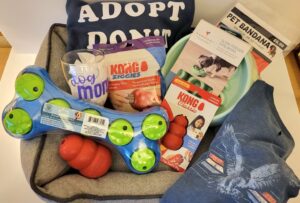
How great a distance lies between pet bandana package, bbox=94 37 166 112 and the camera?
2.39ft

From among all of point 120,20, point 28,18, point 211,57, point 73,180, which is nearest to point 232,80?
point 211,57

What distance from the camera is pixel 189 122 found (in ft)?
2.40

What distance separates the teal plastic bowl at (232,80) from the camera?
753 millimetres

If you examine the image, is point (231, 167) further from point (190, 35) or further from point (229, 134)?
point (190, 35)

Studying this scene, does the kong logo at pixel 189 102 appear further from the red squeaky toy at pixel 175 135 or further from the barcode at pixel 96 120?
the barcode at pixel 96 120

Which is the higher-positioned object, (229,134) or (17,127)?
(229,134)

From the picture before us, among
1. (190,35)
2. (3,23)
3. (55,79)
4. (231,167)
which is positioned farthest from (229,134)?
(3,23)

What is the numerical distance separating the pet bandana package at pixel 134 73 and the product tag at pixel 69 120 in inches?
4.7

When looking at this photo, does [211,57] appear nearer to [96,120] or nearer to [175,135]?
[175,135]

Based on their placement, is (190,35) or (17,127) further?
(190,35)

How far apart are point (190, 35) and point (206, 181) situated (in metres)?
0.37

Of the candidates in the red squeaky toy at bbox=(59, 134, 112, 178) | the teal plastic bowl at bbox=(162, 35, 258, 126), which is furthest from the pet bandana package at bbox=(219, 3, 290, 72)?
the red squeaky toy at bbox=(59, 134, 112, 178)

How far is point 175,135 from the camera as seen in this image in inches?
28.1

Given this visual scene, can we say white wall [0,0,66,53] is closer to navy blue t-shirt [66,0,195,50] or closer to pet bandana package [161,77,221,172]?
navy blue t-shirt [66,0,195,50]
